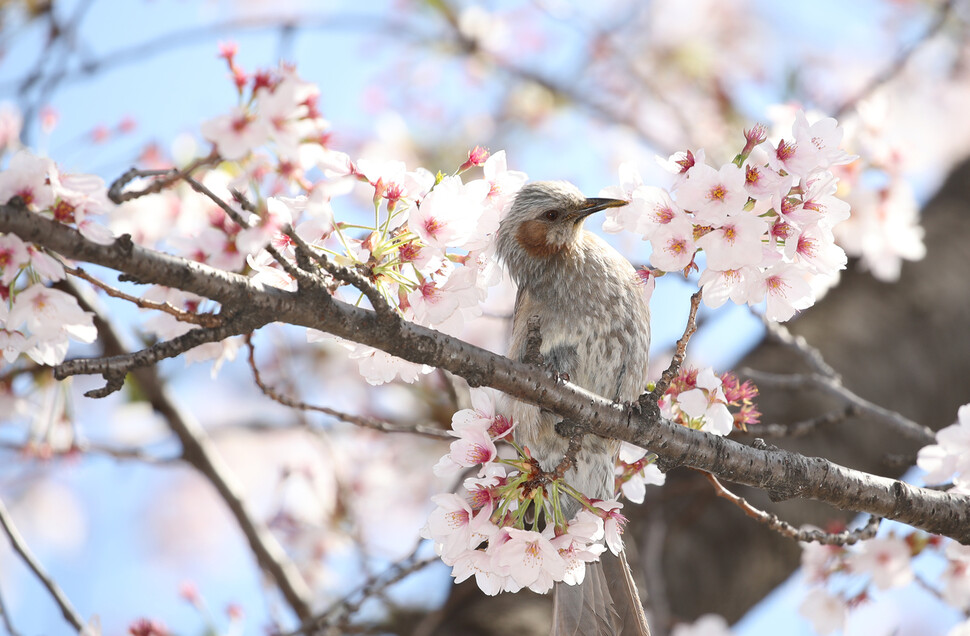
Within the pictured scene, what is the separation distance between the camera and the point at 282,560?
3375 mm

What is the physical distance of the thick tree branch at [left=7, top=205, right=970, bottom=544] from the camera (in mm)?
1411

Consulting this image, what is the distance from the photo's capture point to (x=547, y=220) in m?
2.76

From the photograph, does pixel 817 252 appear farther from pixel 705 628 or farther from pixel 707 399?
pixel 705 628

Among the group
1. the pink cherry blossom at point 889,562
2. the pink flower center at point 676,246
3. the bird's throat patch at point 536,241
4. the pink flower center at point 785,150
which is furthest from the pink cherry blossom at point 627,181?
the pink cherry blossom at point 889,562

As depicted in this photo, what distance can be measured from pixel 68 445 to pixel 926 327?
3.93 metres

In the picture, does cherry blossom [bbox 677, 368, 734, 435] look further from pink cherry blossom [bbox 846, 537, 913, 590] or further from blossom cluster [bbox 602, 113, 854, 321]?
pink cherry blossom [bbox 846, 537, 913, 590]

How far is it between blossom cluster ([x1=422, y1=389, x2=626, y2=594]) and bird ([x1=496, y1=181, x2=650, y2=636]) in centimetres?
47

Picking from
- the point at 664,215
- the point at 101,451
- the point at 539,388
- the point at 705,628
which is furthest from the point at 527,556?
the point at 101,451

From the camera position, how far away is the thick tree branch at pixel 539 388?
55.6 inches

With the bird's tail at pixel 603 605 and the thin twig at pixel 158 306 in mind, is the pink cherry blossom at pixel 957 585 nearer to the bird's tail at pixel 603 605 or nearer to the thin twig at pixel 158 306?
the bird's tail at pixel 603 605

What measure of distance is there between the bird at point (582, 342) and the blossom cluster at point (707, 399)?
0.38 m

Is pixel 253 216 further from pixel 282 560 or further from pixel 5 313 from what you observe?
pixel 282 560

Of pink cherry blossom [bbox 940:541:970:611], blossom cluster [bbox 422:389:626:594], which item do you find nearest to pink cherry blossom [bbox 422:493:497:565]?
blossom cluster [bbox 422:389:626:594]

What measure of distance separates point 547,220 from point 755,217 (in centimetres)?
118
